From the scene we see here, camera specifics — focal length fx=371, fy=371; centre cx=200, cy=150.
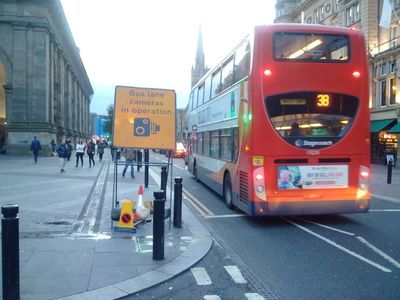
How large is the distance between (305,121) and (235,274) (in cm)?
372

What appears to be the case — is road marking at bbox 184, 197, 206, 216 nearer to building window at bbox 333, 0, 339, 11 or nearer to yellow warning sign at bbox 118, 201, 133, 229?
yellow warning sign at bbox 118, 201, 133, 229

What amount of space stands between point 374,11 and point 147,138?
104 ft

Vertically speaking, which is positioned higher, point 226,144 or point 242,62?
point 242,62

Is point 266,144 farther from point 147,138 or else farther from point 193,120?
point 193,120

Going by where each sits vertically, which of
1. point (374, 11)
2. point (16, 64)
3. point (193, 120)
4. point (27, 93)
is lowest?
point (193, 120)

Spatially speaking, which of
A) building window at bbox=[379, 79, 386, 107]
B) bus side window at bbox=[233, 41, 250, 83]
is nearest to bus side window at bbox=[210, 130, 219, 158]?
bus side window at bbox=[233, 41, 250, 83]

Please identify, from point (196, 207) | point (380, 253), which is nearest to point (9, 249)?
point (380, 253)

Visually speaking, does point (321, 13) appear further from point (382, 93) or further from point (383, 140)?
point (383, 140)

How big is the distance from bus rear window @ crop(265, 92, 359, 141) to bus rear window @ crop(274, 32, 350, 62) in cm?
77

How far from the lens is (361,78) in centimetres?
771

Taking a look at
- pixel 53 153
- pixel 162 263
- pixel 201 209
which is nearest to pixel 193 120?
pixel 201 209

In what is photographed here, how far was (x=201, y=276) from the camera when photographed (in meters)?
4.97

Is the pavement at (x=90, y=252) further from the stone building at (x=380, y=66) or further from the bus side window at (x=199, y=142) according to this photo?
the stone building at (x=380, y=66)

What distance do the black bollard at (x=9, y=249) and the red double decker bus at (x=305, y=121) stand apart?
15.1ft
